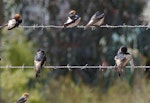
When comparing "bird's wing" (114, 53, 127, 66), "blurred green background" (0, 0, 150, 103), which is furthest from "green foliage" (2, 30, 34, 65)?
"bird's wing" (114, 53, 127, 66)

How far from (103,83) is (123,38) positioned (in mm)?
609

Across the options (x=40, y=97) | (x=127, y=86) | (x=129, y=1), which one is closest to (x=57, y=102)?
(x=40, y=97)

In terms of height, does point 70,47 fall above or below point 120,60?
above

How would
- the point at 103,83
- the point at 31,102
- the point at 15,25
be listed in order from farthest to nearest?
the point at 103,83 < the point at 31,102 < the point at 15,25

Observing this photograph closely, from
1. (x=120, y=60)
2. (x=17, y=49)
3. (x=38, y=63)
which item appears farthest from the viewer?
(x=17, y=49)

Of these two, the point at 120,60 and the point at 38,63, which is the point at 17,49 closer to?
the point at 38,63

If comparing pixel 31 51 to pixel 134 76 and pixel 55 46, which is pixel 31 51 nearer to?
pixel 55 46

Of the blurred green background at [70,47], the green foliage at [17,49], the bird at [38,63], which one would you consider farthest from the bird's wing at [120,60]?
the green foliage at [17,49]

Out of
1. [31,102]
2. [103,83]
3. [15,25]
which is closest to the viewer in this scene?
[15,25]

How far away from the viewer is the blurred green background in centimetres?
995

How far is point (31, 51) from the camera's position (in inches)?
403

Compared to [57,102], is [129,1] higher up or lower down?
higher up

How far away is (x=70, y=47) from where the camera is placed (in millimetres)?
10312

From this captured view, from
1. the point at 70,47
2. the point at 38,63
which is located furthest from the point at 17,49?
the point at 38,63
